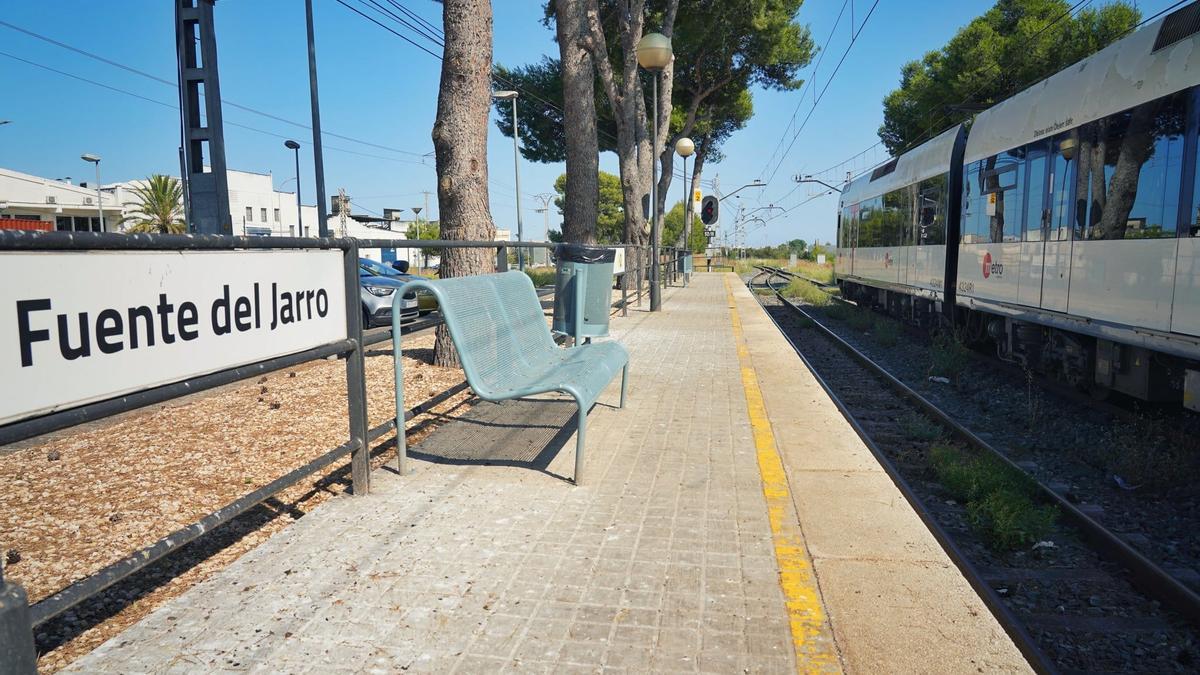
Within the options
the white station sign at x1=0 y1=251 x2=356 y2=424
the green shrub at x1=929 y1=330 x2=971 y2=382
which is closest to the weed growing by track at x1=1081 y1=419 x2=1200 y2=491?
the green shrub at x1=929 y1=330 x2=971 y2=382

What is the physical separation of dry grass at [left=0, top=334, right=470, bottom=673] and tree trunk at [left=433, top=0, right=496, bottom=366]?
1.70 metres

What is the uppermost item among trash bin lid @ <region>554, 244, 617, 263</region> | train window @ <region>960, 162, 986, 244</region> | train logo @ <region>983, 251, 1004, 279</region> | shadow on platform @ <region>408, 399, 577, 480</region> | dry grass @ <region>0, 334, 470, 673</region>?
train window @ <region>960, 162, 986, 244</region>

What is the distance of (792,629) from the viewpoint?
2719 millimetres

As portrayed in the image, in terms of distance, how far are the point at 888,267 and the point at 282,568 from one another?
46.0 ft

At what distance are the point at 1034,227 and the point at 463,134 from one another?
19.6 feet

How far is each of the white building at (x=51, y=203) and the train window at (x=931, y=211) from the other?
154 feet

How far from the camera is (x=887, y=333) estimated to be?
45.4ft

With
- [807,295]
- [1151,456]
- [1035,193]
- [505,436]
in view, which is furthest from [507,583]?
[807,295]

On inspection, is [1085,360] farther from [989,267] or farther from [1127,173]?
[989,267]

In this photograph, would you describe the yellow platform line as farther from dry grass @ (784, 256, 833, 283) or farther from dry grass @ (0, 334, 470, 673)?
dry grass @ (784, 256, 833, 283)

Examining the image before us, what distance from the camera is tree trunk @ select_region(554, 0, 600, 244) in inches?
523

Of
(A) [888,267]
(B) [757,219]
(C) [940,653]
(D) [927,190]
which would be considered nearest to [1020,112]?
(D) [927,190]

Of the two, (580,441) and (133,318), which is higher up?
(133,318)

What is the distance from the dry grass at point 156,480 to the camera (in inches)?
139
